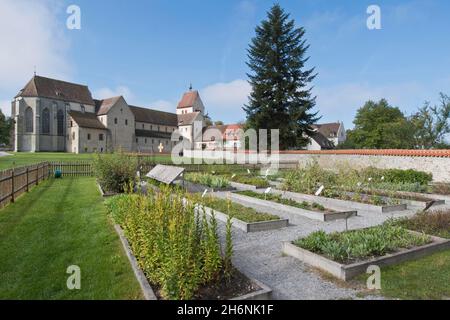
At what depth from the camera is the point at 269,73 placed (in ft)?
121

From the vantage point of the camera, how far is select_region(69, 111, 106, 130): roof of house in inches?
2347

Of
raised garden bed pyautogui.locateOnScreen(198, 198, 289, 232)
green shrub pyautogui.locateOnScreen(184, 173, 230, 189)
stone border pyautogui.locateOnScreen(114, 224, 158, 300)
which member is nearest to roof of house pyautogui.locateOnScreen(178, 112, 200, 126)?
green shrub pyautogui.locateOnScreen(184, 173, 230, 189)

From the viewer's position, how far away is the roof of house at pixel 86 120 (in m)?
59.6

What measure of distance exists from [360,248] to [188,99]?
83783 mm

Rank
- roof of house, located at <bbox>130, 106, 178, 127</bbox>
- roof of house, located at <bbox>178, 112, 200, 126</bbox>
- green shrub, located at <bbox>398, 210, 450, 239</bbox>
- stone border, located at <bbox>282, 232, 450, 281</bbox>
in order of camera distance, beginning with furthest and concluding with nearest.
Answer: roof of house, located at <bbox>178, 112, 200, 126</bbox> < roof of house, located at <bbox>130, 106, 178, 127</bbox> < green shrub, located at <bbox>398, 210, 450, 239</bbox> < stone border, located at <bbox>282, 232, 450, 281</bbox>

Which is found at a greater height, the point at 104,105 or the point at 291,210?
the point at 104,105

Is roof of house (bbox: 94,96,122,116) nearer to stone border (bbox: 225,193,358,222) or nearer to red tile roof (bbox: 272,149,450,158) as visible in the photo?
red tile roof (bbox: 272,149,450,158)

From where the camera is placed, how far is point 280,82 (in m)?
37.2

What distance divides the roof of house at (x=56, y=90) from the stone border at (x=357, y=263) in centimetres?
6669

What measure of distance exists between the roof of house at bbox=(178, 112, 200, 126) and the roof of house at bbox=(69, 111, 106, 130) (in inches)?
871

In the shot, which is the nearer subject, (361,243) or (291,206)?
(361,243)

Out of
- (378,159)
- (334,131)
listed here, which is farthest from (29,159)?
(334,131)

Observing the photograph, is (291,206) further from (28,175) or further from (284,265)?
(28,175)
